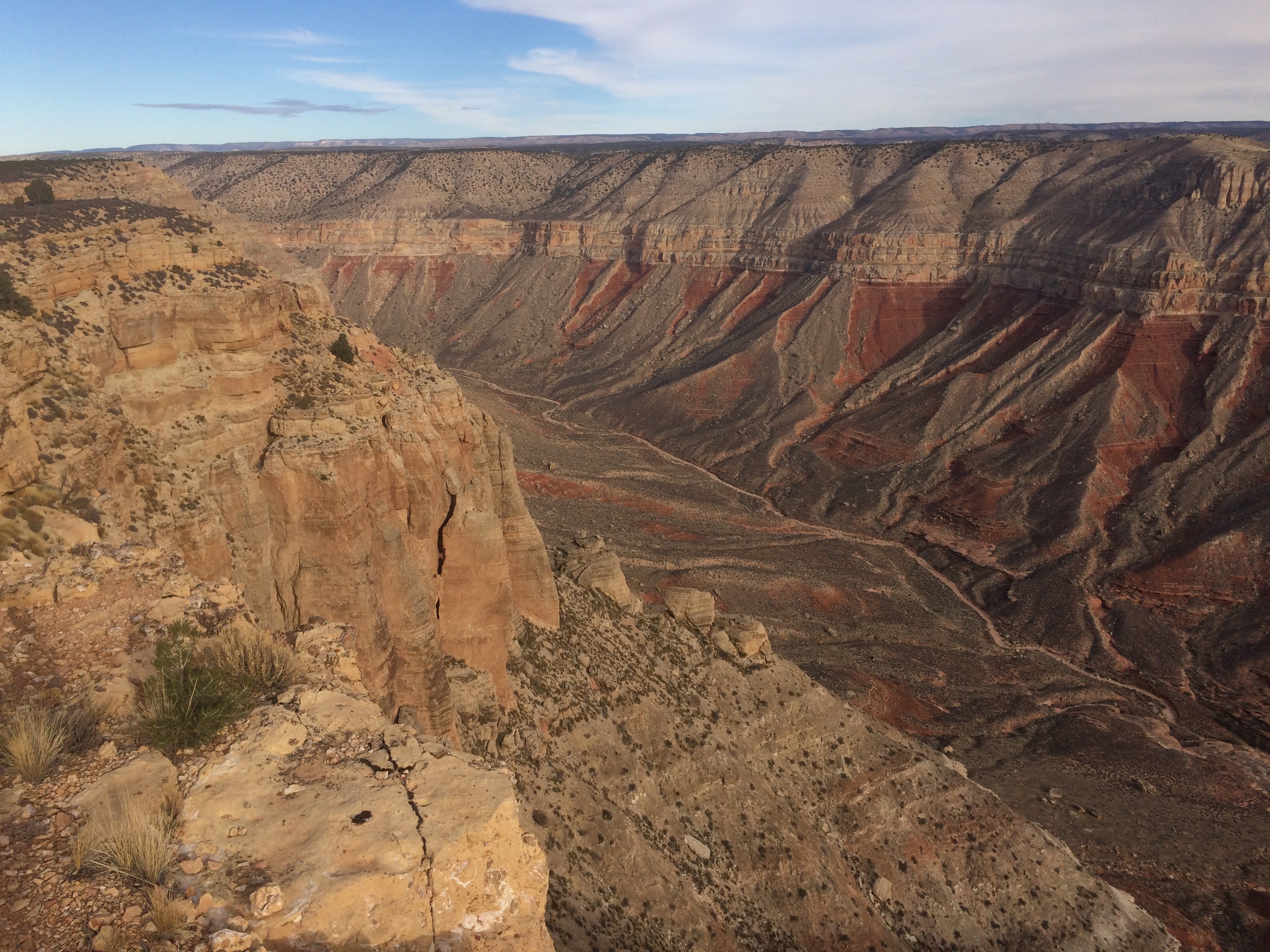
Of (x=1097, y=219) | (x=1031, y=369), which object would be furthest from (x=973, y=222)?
(x=1031, y=369)

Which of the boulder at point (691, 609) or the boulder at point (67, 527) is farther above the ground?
the boulder at point (67, 527)

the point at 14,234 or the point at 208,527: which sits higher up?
the point at 14,234

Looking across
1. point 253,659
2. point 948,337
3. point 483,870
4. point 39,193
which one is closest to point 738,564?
point 39,193

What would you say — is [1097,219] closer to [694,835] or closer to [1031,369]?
[1031,369]

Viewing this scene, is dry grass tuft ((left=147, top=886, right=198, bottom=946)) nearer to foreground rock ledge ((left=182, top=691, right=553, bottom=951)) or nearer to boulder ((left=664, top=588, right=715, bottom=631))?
foreground rock ledge ((left=182, top=691, right=553, bottom=951))

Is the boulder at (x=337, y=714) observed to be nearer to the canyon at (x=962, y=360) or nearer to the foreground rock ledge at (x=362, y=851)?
the foreground rock ledge at (x=362, y=851)

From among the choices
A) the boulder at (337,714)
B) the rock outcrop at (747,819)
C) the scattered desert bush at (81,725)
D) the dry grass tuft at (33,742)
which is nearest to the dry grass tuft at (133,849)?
the dry grass tuft at (33,742)
